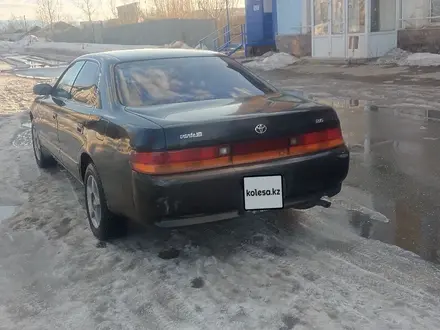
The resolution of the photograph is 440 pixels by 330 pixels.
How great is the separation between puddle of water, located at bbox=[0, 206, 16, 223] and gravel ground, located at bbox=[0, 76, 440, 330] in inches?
2.8

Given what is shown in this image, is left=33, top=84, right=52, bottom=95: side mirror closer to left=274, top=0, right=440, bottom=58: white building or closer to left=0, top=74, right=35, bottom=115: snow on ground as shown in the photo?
left=0, top=74, right=35, bottom=115: snow on ground

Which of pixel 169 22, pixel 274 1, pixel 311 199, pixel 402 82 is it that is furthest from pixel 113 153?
A: pixel 169 22

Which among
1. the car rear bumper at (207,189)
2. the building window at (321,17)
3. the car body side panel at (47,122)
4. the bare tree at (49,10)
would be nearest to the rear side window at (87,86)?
the car body side panel at (47,122)

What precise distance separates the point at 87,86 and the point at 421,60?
15.1 meters

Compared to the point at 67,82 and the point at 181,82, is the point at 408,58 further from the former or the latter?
the point at 181,82

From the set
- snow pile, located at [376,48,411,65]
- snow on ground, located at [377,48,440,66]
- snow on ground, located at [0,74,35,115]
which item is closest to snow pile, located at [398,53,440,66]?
snow on ground, located at [377,48,440,66]

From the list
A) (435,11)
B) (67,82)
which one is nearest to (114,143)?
(67,82)

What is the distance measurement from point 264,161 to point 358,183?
7.44 feet

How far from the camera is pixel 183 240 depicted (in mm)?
4449

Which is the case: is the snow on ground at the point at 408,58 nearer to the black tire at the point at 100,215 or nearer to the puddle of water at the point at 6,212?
the puddle of water at the point at 6,212

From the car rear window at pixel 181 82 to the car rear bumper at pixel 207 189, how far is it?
941mm

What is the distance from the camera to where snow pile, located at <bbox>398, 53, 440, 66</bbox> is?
687 inches

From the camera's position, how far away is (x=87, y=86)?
5086 mm

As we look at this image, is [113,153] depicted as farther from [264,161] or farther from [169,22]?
[169,22]
